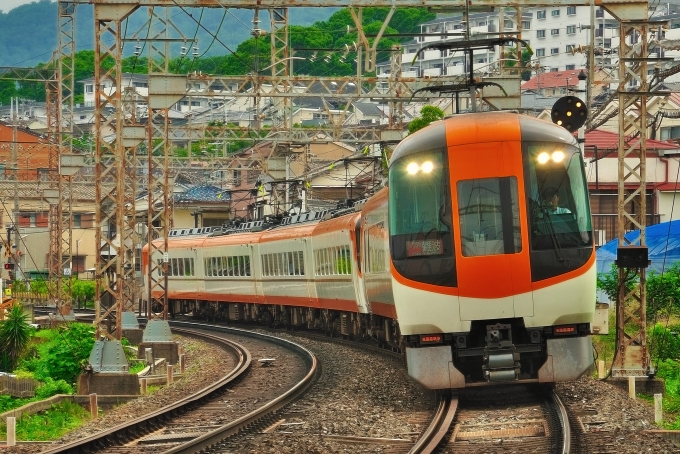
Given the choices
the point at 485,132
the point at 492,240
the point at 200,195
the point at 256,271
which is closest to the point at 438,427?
the point at 492,240

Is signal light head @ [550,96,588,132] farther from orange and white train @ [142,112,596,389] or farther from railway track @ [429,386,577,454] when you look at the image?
orange and white train @ [142,112,596,389]

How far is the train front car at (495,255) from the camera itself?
514 inches

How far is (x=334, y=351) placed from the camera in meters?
24.6

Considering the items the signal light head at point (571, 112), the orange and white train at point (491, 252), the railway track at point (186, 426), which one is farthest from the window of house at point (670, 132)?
the orange and white train at point (491, 252)

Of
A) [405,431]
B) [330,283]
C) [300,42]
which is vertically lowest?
[405,431]

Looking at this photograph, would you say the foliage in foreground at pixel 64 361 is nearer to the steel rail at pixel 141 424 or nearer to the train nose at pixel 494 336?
the steel rail at pixel 141 424

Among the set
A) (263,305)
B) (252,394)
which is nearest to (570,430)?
(252,394)

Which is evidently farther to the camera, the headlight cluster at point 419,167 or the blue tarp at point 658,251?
the blue tarp at point 658,251

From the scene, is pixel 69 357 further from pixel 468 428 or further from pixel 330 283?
pixel 468 428

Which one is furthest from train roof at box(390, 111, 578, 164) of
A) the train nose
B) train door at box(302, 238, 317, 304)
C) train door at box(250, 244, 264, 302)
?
train door at box(250, 244, 264, 302)

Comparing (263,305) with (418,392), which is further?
(263,305)

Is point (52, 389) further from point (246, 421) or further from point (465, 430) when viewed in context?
point (465, 430)

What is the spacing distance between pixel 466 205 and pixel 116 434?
3.97 metres

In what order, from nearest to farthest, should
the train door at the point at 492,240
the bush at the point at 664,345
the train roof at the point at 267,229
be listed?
the train door at the point at 492,240 → the bush at the point at 664,345 → the train roof at the point at 267,229
